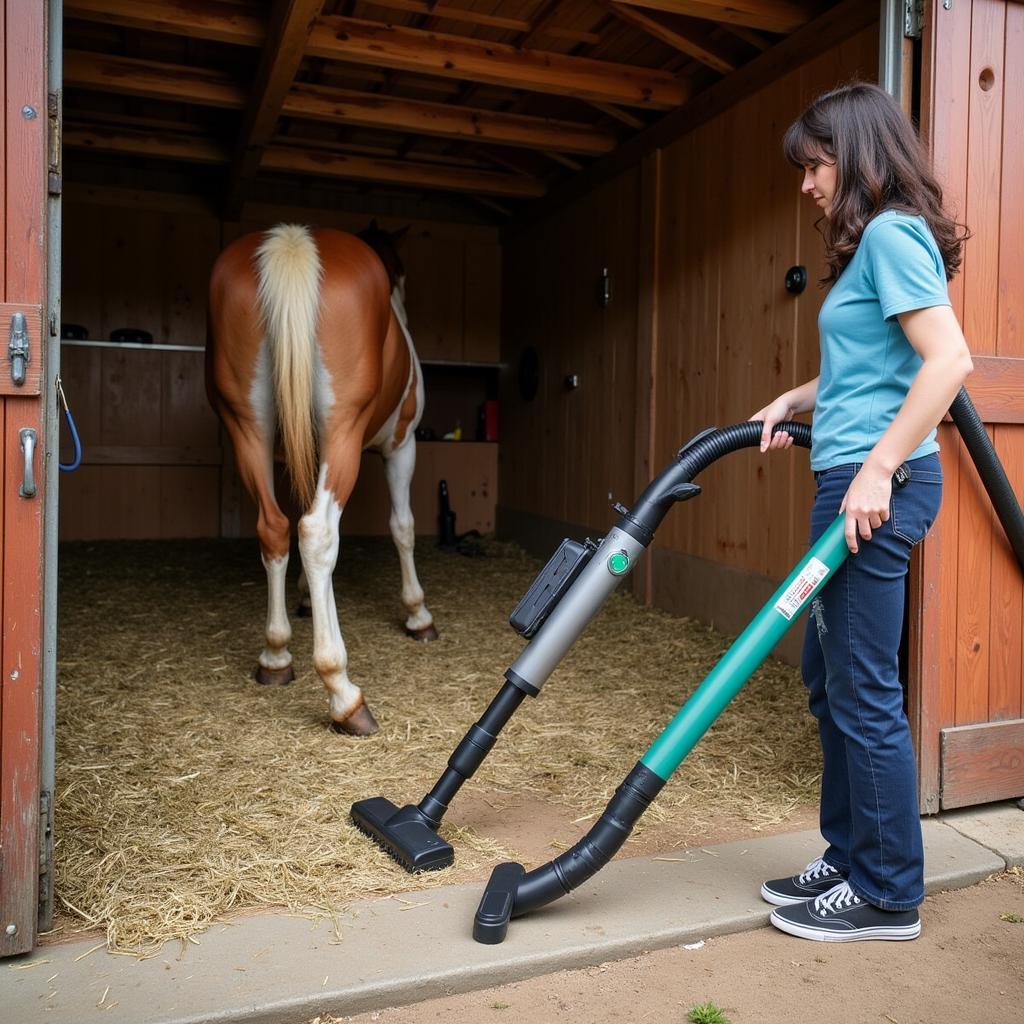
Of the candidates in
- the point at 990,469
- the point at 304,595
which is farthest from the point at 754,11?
the point at 304,595

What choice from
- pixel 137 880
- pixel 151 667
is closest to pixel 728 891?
pixel 137 880

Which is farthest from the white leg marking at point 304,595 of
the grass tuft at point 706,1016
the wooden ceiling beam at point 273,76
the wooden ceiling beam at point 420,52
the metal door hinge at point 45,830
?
the grass tuft at point 706,1016

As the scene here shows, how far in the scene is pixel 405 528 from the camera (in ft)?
13.6

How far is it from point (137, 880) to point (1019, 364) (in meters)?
2.38

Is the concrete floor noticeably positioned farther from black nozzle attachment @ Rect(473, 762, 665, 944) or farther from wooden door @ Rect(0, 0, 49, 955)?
wooden door @ Rect(0, 0, 49, 955)

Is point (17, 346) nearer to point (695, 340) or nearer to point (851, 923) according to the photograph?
point (851, 923)

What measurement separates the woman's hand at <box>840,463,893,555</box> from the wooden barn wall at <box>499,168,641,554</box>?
136 inches

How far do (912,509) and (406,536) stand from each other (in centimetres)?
275

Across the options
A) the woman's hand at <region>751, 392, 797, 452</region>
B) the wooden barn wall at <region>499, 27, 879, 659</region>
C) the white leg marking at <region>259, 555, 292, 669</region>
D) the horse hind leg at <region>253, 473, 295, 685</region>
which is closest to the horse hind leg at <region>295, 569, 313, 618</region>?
the horse hind leg at <region>253, 473, 295, 685</region>

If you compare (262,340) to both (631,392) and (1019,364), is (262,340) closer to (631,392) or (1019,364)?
(1019,364)

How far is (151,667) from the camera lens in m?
3.52

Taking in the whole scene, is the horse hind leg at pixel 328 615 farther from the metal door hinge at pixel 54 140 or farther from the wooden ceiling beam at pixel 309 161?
the wooden ceiling beam at pixel 309 161

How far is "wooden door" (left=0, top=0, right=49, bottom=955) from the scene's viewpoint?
160cm

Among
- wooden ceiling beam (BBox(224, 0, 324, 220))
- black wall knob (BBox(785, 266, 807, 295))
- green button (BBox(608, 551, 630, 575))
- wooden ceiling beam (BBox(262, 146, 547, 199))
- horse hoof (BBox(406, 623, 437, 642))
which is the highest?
wooden ceiling beam (BBox(262, 146, 547, 199))
